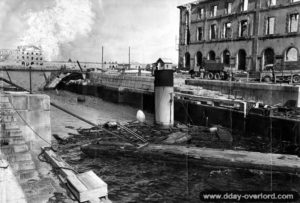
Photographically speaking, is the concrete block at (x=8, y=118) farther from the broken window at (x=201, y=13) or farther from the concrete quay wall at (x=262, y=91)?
the broken window at (x=201, y=13)

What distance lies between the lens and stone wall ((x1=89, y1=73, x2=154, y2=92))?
42531 mm

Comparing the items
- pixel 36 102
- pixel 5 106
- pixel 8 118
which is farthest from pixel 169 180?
pixel 5 106

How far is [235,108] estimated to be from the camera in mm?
23328

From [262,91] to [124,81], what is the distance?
92.1ft

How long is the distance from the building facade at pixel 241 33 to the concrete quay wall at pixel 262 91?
451 inches

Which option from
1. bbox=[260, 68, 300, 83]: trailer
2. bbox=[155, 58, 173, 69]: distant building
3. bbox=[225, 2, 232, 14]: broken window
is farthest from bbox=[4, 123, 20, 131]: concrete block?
bbox=[225, 2, 232, 14]: broken window

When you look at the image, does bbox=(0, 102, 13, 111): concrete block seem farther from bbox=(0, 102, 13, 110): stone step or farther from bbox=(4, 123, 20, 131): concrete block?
bbox=(4, 123, 20, 131): concrete block

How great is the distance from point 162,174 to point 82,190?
6.24m

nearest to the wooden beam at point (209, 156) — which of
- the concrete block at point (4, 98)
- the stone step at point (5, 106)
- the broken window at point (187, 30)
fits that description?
the stone step at point (5, 106)

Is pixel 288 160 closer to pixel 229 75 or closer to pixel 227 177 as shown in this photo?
pixel 227 177

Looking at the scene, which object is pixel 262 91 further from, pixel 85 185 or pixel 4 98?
pixel 85 185

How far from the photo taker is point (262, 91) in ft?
88.0

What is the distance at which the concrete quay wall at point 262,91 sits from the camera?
23.9 metres

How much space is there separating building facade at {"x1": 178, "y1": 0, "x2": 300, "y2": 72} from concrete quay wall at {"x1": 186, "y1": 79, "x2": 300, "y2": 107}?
11.5 meters
